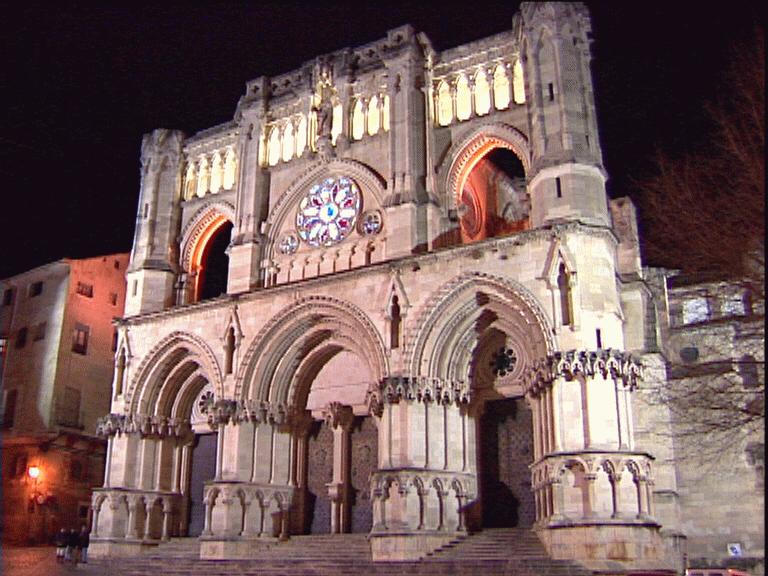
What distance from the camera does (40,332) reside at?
41000 mm

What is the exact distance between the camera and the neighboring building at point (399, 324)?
22219mm

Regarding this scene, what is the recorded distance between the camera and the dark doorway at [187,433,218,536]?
1173 inches

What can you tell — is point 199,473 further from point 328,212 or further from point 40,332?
point 40,332

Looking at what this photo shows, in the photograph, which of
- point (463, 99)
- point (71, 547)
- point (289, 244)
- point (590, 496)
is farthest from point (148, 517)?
point (463, 99)

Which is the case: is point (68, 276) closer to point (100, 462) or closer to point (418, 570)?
point (100, 462)

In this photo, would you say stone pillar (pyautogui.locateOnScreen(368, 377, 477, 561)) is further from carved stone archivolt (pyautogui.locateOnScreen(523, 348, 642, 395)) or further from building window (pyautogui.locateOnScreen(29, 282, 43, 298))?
building window (pyautogui.locateOnScreen(29, 282, 43, 298))

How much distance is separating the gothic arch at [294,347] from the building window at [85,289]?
1758cm

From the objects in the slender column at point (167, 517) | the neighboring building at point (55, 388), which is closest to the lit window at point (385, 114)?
the slender column at point (167, 517)

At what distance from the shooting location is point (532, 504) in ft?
78.3

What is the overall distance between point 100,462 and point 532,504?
2457 centimetres

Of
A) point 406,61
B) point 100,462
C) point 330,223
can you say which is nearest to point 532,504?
point 330,223

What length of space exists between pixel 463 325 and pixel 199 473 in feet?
38.8

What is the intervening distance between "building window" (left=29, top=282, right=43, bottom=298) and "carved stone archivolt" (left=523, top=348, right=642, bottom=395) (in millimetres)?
29488

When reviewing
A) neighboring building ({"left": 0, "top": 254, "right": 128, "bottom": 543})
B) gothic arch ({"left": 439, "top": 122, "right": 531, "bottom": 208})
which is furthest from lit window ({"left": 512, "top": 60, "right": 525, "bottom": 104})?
neighboring building ({"left": 0, "top": 254, "right": 128, "bottom": 543})
